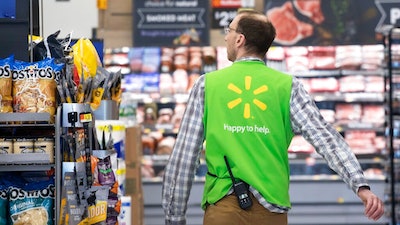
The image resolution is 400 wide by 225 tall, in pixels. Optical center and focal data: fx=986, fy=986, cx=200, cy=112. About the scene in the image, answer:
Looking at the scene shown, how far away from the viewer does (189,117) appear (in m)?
3.88

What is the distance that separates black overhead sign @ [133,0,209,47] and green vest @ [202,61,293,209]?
6.65 m

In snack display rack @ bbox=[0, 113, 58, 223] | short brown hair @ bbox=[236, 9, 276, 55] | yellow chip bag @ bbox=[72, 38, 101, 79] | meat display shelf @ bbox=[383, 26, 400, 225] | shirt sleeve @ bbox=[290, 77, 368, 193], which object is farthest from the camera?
meat display shelf @ bbox=[383, 26, 400, 225]

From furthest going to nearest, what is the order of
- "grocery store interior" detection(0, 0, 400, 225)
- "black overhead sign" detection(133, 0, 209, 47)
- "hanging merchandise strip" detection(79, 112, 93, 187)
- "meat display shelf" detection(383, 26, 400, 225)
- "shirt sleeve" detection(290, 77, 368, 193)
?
Result: "black overhead sign" detection(133, 0, 209, 47) → "grocery store interior" detection(0, 0, 400, 225) → "meat display shelf" detection(383, 26, 400, 225) → "shirt sleeve" detection(290, 77, 368, 193) → "hanging merchandise strip" detection(79, 112, 93, 187)

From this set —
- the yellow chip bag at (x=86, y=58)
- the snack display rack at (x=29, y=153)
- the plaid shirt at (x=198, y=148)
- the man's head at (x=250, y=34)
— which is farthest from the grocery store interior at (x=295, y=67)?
the snack display rack at (x=29, y=153)

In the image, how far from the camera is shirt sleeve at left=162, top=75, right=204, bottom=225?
3830 millimetres

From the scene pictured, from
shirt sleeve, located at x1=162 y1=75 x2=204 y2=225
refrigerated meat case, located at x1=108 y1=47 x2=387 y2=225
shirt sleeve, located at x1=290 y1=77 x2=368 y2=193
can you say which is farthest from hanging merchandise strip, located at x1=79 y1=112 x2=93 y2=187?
refrigerated meat case, located at x1=108 y1=47 x2=387 y2=225

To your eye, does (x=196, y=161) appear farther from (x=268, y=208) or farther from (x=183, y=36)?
(x=183, y=36)

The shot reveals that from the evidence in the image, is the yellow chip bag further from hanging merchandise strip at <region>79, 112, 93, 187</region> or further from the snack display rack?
the snack display rack

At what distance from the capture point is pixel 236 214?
→ 3740mm

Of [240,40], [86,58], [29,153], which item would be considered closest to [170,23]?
[86,58]

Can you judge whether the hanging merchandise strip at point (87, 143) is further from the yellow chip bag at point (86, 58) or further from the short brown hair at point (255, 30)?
the short brown hair at point (255, 30)

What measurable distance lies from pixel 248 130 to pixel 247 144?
0.18 ft

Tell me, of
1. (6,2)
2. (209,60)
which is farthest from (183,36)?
(6,2)

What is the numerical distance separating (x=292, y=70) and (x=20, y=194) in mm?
7147
